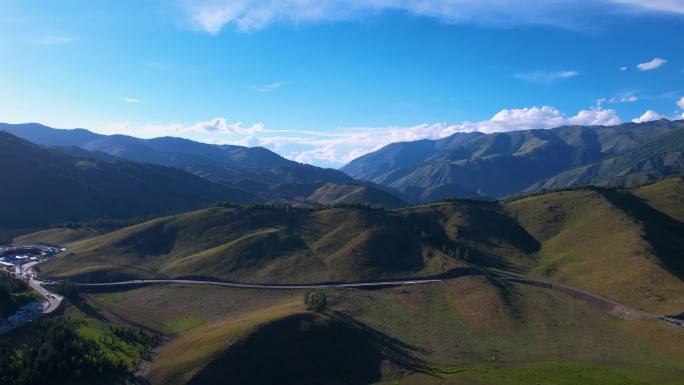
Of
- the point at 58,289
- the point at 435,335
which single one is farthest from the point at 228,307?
the point at 435,335

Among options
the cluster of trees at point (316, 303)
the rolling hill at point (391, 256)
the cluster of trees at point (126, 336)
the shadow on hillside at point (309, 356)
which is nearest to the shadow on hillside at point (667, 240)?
the rolling hill at point (391, 256)

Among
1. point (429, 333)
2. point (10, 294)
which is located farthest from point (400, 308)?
point (10, 294)

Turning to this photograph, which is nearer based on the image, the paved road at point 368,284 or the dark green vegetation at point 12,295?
the dark green vegetation at point 12,295

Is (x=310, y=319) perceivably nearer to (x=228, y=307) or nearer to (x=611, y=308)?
(x=228, y=307)

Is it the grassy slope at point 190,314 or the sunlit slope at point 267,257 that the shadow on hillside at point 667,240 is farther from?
the grassy slope at point 190,314

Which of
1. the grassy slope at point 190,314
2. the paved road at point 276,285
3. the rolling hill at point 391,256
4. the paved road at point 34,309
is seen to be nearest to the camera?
the grassy slope at point 190,314

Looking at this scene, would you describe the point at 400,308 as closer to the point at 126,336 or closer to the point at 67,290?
the point at 126,336

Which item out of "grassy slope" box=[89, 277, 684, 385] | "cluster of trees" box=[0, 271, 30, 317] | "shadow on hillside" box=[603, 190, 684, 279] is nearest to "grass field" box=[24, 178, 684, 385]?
"grassy slope" box=[89, 277, 684, 385]
